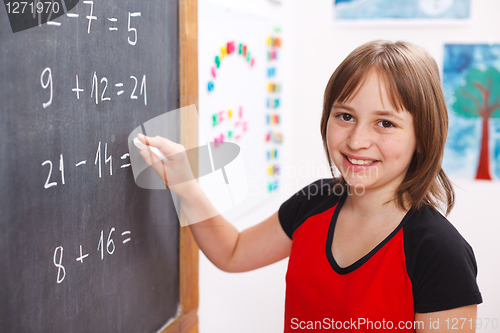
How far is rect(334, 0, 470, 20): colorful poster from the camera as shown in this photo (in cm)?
204

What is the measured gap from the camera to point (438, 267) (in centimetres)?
76

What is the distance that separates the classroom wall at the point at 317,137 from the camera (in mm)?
1880

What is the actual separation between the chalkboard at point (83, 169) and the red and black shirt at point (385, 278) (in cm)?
34

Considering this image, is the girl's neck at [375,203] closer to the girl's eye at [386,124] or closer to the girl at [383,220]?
the girl at [383,220]

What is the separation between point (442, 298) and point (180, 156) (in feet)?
1.86

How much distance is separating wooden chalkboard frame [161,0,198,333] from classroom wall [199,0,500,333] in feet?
1.77

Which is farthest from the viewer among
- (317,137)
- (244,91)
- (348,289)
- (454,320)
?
(317,137)

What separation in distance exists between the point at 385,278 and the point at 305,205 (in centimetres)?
27

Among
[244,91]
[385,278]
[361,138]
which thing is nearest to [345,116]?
[361,138]

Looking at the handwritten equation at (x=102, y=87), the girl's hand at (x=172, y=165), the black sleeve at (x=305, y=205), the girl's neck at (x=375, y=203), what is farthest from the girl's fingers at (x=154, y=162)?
the girl's neck at (x=375, y=203)

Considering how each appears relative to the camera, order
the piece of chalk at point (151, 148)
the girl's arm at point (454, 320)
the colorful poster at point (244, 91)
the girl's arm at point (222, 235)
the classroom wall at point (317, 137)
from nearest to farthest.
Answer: the girl's arm at point (454, 320), the piece of chalk at point (151, 148), the girl's arm at point (222, 235), the colorful poster at point (244, 91), the classroom wall at point (317, 137)

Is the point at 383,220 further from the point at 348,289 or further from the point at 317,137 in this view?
the point at 317,137

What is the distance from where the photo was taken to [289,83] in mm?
2229

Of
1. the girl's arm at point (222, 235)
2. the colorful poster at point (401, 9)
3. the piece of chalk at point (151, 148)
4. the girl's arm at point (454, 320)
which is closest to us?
the girl's arm at point (454, 320)
